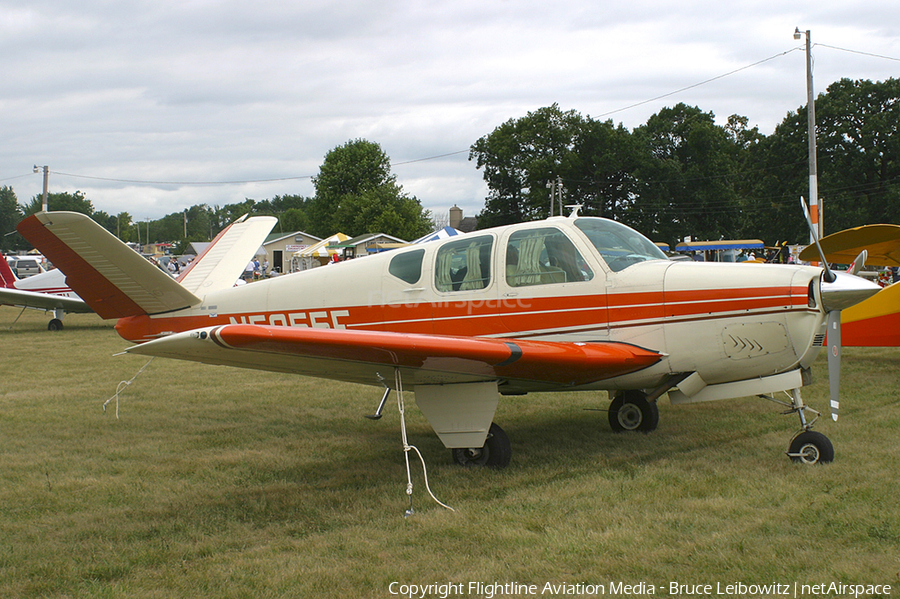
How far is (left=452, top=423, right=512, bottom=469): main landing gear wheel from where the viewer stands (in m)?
5.40

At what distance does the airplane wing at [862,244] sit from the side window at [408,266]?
479 cm

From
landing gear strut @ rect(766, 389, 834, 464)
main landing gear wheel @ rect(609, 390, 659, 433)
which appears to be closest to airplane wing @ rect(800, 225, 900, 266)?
main landing gear wheel @ rect(609, 390, 659, 433)

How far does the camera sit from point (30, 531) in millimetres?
4250

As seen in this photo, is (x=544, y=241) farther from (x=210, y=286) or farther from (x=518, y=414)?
(x=210, y=286)

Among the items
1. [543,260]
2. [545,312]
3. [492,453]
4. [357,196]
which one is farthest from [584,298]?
[357,196]

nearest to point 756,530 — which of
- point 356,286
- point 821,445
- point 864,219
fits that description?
point 821,445

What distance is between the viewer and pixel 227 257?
855 cm

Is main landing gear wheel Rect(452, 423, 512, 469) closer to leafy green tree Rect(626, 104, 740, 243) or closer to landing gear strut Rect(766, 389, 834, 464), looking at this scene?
landing gear strut Rect(766, 389, 834, 464)

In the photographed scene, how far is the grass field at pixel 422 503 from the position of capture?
3.46 m

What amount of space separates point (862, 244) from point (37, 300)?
1928 cm

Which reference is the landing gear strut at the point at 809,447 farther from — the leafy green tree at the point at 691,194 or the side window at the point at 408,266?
the leafy green tree at the point at 691,194

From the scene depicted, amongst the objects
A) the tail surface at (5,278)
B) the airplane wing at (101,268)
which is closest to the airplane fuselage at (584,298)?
the airplane wing at (101,268)

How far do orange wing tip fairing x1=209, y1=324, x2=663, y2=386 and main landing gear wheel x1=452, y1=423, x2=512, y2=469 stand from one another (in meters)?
0.57

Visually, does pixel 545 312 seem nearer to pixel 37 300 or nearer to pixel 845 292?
pixel 845 292
